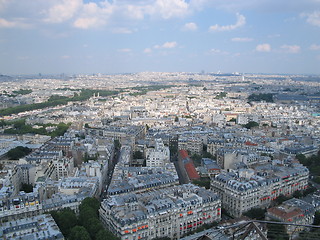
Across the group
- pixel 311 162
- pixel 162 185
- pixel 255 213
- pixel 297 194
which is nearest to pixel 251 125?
pixel 311 162

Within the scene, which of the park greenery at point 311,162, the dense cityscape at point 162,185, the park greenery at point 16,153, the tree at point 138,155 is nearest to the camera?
the dense cityscape at point 162,185

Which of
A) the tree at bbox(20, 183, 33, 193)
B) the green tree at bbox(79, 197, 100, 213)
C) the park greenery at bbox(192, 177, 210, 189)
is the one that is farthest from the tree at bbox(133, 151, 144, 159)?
the green tree at bbox(79, 197, 100, 213)

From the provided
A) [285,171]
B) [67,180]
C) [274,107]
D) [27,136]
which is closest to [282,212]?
[285,171]

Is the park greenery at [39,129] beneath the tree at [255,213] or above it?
above

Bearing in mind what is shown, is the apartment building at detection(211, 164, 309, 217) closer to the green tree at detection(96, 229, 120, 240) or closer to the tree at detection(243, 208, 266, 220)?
the tree at detection(243, 208, 266, 220)

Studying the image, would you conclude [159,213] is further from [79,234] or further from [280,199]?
[280,199]

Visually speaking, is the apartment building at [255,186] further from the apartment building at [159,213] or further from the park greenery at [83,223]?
the park greenery at [83,223]

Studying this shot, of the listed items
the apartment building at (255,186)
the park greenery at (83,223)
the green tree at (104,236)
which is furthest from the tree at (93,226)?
the apartment building at (255,186)

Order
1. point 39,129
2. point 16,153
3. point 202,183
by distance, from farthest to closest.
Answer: point 39,129
point 16,153
point 202,183

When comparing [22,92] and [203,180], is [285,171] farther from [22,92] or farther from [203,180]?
[22,92]
